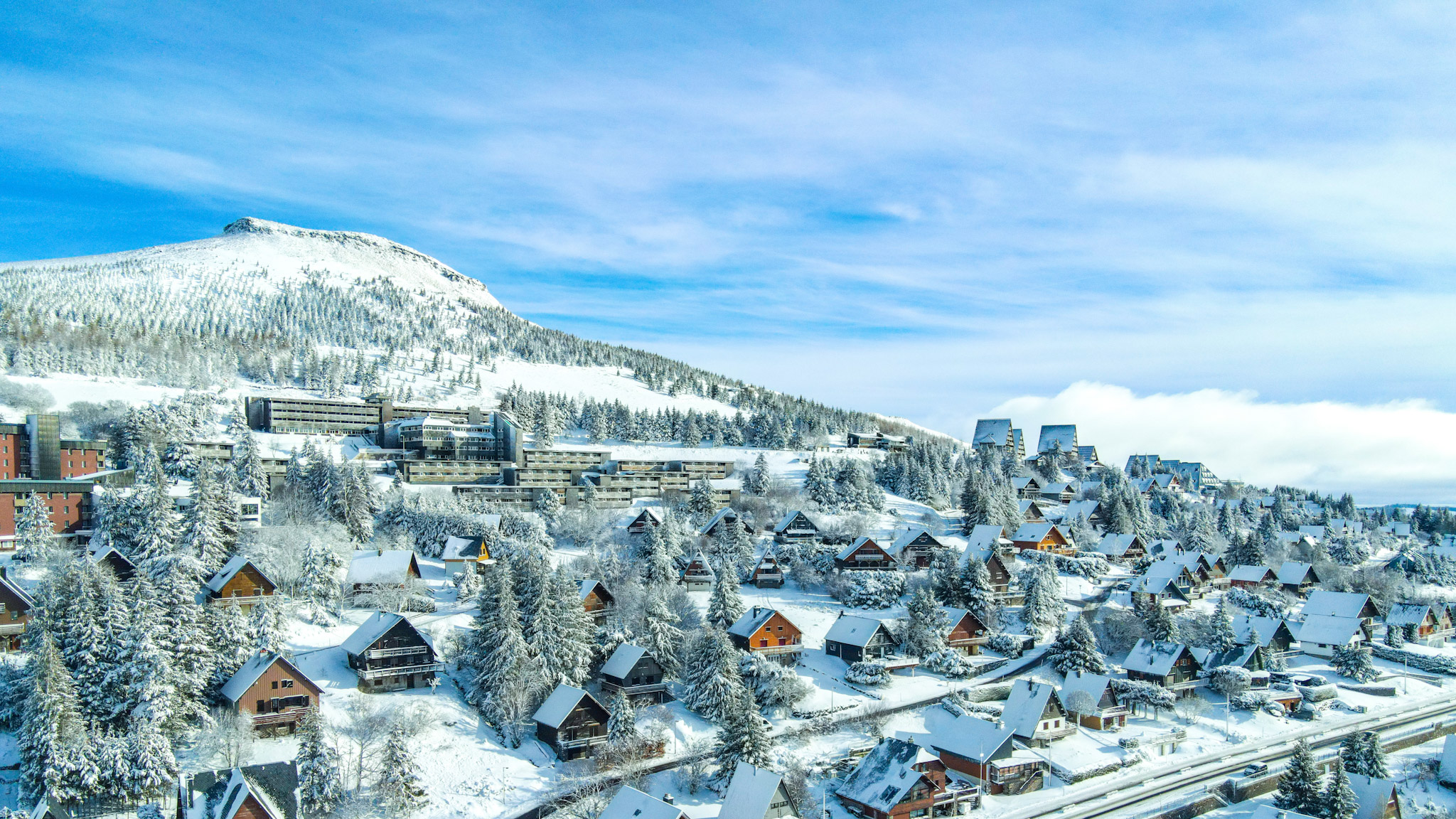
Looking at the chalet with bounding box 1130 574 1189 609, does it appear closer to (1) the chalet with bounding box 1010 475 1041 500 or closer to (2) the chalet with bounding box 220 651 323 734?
(1) the chalet with bounding box 1010 475 1041 500

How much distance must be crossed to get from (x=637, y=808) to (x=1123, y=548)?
238 ft

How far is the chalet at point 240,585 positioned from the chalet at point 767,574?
37.2 m

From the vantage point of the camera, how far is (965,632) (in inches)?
2534

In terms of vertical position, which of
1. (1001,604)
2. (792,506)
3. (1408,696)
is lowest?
(1408,696)

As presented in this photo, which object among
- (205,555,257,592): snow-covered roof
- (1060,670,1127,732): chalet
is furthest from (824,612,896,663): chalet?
(205,555,257,592): snow-covered roof

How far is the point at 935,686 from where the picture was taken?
58.4 m

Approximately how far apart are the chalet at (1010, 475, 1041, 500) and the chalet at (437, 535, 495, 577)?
76269 mm

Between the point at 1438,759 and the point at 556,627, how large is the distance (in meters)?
51.8

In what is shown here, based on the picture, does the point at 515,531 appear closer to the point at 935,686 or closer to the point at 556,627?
the point at 556,627

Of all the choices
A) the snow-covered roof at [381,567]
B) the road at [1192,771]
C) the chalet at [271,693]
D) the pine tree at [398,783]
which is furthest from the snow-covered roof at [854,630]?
the chalet at [271,693]

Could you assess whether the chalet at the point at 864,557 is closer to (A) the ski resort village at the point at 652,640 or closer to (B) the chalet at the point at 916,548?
(A) the ski resort village at the point at 652,640

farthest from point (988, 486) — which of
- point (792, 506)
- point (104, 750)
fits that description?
point (104, 750)

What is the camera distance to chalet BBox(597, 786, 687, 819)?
35.0 m

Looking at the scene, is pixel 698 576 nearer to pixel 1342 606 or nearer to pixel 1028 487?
pixel 1342 606
